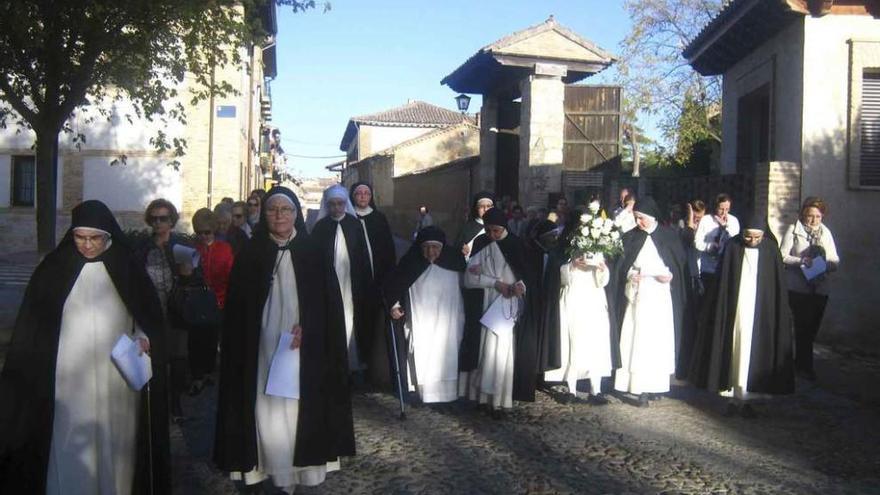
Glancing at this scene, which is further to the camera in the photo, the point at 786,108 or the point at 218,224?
the point at 786,108

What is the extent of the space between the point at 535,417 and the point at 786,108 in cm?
777

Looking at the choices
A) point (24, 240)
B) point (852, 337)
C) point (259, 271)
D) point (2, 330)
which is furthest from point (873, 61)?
point (24, 240)

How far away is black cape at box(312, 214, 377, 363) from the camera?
346 inches

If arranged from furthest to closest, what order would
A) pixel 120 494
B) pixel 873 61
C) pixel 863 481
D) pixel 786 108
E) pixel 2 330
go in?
pixel 786 108 → pixel 873 61 → pixel 2 330 → pixel 863 481 → pixel 120 494

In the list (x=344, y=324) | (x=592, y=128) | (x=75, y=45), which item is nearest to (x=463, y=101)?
(x=592, y=128)

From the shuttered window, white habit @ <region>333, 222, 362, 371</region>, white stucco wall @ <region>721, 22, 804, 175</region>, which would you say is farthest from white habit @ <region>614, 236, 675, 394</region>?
the shuttered window

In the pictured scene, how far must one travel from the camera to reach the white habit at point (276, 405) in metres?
5.16

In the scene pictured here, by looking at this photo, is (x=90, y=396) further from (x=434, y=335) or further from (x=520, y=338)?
(x=520, y=338)

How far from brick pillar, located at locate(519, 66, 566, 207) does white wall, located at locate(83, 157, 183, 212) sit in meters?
11.5

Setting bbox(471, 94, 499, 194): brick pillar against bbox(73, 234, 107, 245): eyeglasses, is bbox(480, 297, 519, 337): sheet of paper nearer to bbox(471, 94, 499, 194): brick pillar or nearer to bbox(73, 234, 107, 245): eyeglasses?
bbox(73, 234, 107, 245): eyeglasses

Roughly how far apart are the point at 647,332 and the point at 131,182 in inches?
842

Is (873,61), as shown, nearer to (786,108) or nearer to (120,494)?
(786,108)

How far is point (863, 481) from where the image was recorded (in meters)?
6.09

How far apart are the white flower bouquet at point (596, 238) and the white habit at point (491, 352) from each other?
2.55 feet
